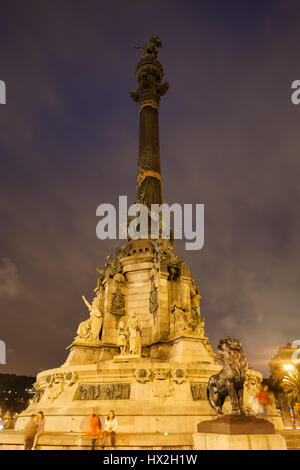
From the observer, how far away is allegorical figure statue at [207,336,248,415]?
10281 mm

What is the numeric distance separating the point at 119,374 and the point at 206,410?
440cm

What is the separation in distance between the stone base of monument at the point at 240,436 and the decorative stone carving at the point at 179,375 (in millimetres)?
6571

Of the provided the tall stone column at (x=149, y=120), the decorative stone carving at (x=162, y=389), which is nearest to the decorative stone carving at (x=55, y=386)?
the decorative stone carving at (x=162, y=389)

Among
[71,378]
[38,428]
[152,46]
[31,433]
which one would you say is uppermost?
[152,46]

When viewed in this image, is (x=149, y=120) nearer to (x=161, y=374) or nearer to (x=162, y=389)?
(x=161, y=374)

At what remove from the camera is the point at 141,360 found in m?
17.9

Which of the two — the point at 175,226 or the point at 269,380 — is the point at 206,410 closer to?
the point at 175,226

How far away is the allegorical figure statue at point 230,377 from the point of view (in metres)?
10.3

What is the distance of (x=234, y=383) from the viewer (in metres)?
10.3

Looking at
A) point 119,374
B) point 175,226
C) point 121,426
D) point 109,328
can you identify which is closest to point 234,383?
point 121,426

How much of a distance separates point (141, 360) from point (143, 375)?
2.08m

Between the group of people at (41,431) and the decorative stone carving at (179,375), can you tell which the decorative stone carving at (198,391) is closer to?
the decorative stone carving at (179,375)

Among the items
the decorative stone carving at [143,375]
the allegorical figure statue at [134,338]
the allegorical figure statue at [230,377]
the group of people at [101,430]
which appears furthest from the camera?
the allegorical figure statue at [134,338]

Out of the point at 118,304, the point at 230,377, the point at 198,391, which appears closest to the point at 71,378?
the point at 198,391
